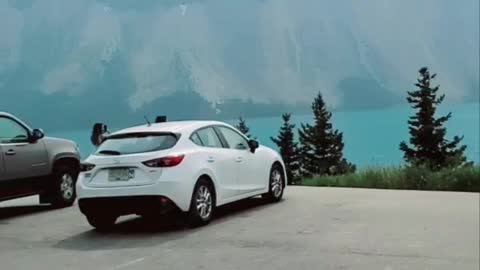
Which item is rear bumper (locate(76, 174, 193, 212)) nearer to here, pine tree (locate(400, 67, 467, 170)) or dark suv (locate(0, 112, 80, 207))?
dark suv (locate(0, 112, 80, 207))

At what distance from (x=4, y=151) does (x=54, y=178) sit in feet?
4.56

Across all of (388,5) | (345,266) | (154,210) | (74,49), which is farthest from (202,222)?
(388,5)

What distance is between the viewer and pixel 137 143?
9.66 m

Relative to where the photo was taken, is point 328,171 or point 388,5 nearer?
point 388,5

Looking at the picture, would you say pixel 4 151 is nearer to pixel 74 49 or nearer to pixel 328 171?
pixel 74 49

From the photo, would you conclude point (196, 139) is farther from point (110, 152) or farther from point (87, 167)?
point (87, 167)

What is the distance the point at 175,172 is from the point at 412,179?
29.8 feet

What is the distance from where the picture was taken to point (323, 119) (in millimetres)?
27281

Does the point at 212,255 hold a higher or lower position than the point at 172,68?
lower

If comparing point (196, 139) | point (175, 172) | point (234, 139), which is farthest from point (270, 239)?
point (234, 139)

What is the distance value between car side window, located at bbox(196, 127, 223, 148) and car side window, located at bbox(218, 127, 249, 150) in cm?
29

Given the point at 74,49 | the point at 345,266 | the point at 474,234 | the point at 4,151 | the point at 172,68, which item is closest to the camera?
the point at 345,266

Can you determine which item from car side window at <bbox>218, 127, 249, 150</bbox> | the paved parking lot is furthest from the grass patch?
car side window at <bbox>218, 127, 249, 150</bbox>

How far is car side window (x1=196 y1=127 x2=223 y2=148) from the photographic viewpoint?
10.2m
